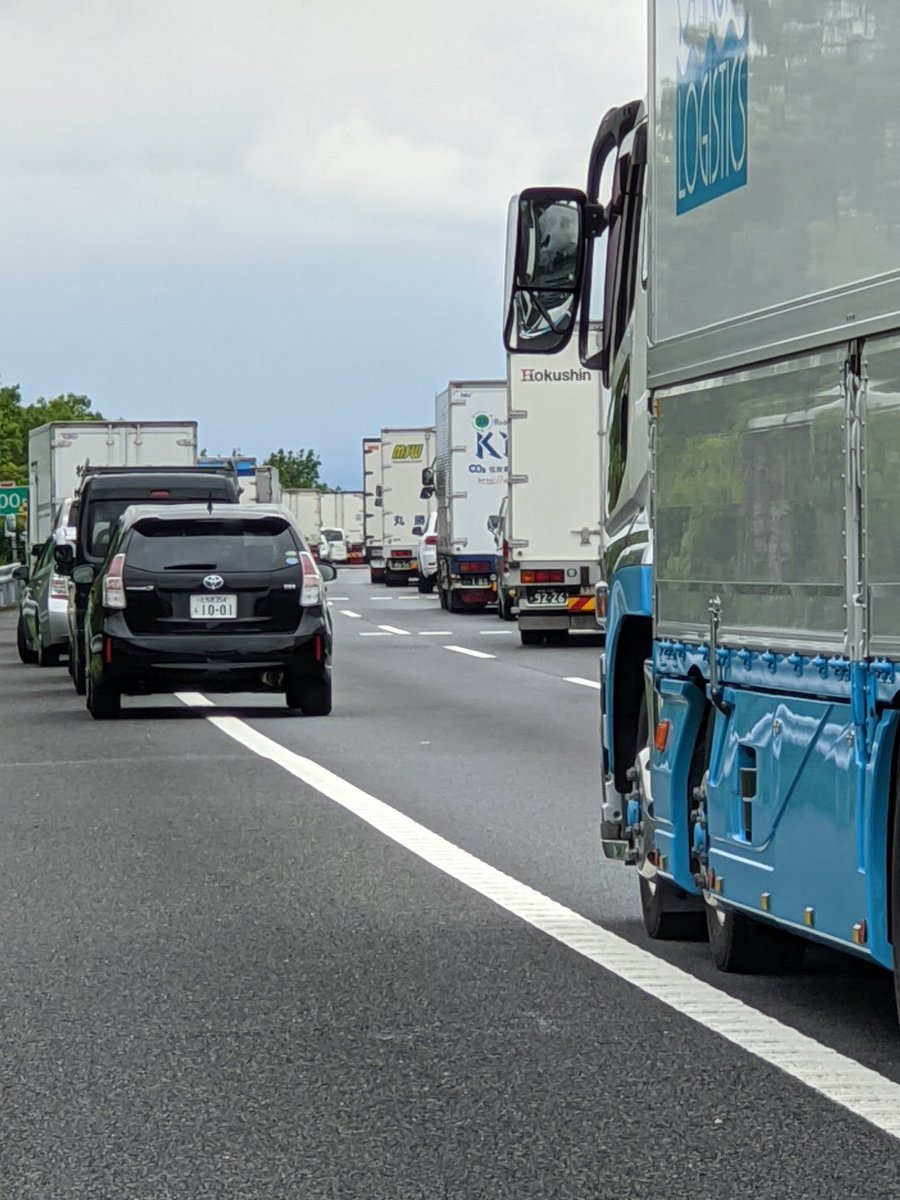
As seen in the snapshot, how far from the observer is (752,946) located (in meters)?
7.62

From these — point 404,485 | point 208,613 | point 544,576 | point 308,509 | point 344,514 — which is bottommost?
point 544,576

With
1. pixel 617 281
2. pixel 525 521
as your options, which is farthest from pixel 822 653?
pixel 525 521

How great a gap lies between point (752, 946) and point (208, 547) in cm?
1298

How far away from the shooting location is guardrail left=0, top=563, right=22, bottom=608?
175 ft

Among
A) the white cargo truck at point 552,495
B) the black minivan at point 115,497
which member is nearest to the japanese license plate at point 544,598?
the white cargo truck at point 552,495

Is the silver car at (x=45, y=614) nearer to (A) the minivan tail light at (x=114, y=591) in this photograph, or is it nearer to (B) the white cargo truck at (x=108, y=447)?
(A) the minivan tail light at (x=114, y=591)

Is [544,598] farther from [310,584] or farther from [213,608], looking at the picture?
[213,608]

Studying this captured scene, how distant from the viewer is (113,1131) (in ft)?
18.8

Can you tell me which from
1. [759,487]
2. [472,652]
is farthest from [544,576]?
[759,487]

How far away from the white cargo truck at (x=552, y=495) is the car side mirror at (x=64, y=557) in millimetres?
8856

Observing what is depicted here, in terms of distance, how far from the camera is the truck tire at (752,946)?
7590mm

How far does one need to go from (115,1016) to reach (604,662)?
228cm

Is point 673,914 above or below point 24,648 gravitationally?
above

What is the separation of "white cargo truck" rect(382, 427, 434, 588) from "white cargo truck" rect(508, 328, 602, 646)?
2988cm
